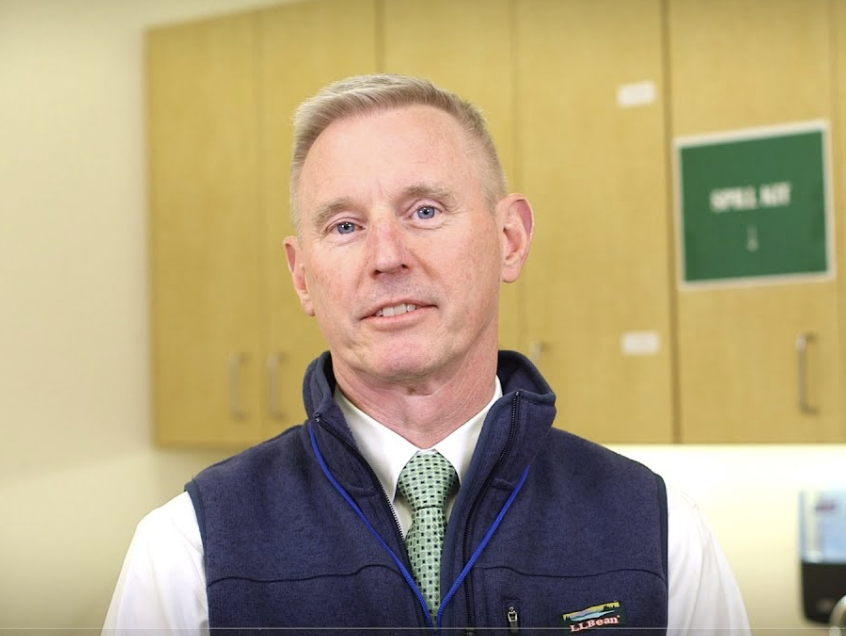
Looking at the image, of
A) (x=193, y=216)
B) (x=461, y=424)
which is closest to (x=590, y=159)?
(x=193, y=216)

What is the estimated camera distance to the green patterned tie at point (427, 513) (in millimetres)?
461

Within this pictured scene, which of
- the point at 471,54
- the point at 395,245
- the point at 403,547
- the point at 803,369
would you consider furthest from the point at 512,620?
the point at 471,54

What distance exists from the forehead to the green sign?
750 mm

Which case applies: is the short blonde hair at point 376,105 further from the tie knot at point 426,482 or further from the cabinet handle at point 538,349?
the cabinet handle at point 538,349

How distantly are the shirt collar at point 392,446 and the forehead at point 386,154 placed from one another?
0.10m

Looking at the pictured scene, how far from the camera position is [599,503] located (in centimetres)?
50

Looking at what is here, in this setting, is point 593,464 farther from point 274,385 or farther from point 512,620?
point 274,385

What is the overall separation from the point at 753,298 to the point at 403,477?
2.59 feet

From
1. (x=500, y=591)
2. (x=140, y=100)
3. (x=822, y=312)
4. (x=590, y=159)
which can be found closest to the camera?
(x=500, y=591)

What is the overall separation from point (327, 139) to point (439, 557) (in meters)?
0.19

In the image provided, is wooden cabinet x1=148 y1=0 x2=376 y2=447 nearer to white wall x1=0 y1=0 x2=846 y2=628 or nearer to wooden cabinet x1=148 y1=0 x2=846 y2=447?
wooden cabinet x1=148 y1=0 x2=846 y2=447

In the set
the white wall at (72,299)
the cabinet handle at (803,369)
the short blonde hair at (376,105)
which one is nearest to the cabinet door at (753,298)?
the cabinet handle at (803,369)

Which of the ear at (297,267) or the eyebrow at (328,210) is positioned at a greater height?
the eyebrow at (328,210)

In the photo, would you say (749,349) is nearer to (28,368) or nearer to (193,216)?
(193,216)
